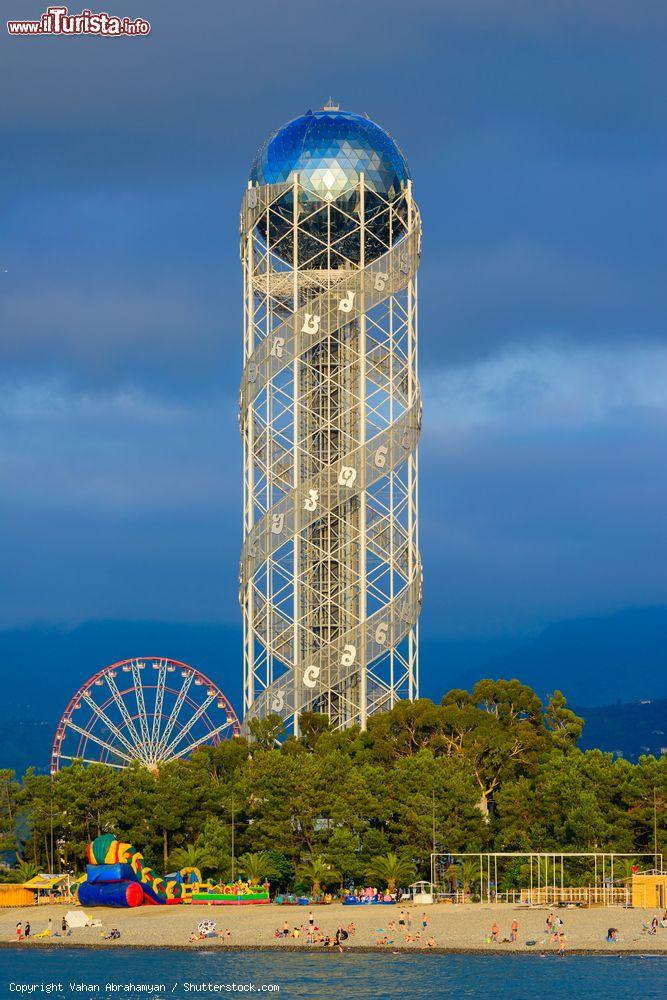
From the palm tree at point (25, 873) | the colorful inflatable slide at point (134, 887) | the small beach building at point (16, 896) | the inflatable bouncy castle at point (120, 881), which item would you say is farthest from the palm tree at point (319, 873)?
the palm tree at point (25, 873)

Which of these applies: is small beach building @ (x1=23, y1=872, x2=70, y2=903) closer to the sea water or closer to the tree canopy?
the tree canopy

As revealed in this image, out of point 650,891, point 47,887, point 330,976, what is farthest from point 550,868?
point 47,887

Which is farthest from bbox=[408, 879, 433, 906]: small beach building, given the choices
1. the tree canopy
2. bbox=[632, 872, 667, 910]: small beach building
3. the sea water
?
the sea water

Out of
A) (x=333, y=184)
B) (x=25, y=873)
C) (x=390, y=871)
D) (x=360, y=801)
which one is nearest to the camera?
(x=390, y=871)

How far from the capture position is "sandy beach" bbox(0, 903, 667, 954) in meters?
82.5

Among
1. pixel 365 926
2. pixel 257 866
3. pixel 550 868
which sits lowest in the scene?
pixel 365 926

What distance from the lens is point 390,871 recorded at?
96.1 metres

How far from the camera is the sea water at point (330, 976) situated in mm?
73500

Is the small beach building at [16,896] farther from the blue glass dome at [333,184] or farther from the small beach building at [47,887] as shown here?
the blue glass dome at [333,184]

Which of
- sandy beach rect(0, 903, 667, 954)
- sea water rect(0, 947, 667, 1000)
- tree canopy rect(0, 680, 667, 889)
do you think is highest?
tree canopy rect(0, 680, 667, 889)

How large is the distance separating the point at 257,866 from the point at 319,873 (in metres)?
3.26

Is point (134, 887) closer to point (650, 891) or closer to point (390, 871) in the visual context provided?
point (390, 871)

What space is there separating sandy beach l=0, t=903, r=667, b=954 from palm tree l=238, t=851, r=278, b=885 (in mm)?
2344

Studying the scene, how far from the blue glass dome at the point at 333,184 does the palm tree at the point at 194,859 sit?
1390 inches
